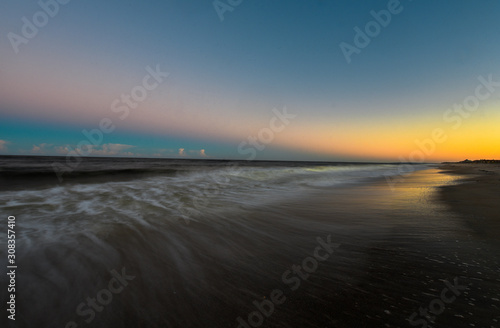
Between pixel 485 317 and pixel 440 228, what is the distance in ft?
10.5

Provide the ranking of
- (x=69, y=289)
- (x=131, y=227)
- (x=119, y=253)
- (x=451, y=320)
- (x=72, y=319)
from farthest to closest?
(x=131, y=227) < (x=119, y=253) < (x=69, y=289) < (x=72, y=319) < (x=451, y=320)

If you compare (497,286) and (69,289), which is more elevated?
(497,286)

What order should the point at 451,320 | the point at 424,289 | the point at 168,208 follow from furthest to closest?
the point at 168,208 → the point at 424,289 → the point at 451,320

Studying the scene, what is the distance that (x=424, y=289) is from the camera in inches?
93.0

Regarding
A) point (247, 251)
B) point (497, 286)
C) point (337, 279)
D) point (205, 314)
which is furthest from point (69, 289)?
point (497, 286)

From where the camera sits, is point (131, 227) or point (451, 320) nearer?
point (451, 320)

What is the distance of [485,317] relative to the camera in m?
1.91

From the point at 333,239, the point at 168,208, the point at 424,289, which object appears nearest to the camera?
the point at 424,289

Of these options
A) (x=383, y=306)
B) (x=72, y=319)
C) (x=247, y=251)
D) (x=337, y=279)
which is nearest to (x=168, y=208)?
(x=247, y=251)

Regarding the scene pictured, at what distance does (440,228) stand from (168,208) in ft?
23.2

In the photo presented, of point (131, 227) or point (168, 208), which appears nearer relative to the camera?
point (131, 227)

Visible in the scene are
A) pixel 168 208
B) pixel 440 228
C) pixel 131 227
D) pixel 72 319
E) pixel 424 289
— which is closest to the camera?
pixel 72 319

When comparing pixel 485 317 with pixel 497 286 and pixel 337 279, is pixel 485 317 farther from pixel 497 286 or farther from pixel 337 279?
pixel 337 279

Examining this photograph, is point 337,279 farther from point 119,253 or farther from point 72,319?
point 119,253
